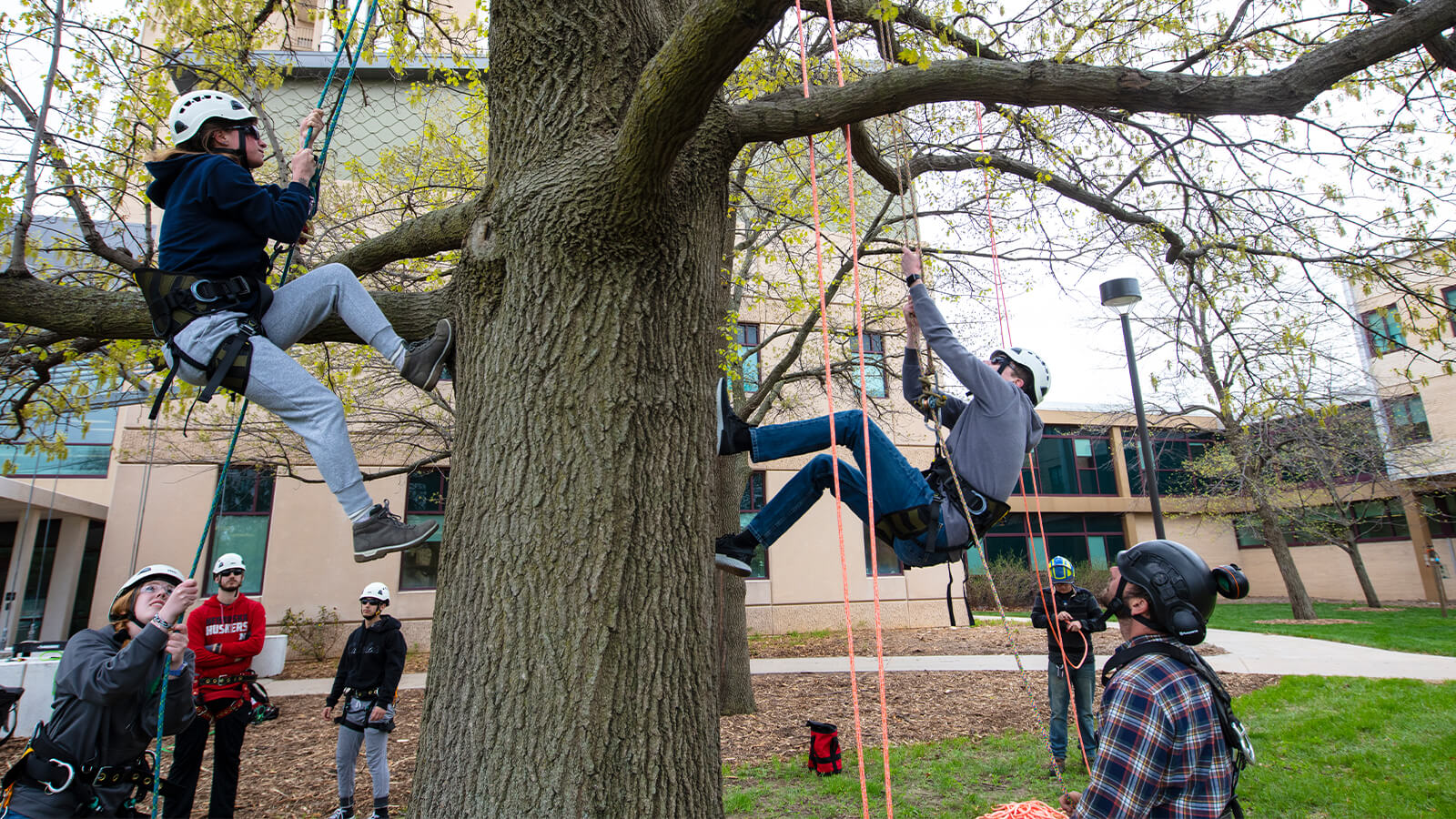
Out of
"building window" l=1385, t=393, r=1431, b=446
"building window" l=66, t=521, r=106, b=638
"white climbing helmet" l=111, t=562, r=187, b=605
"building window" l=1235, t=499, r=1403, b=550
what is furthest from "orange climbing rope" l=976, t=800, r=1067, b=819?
"building window" l=1235, t=499, r=1403, b=550

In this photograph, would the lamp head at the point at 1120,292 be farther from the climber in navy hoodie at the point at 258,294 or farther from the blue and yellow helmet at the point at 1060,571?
the climber in navy hoodie at the point at 258,294

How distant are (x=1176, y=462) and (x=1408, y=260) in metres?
30.5

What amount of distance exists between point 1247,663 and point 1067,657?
7100 millimetres

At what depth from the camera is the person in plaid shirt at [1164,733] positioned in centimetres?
254

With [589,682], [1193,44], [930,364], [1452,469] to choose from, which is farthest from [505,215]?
[1452,469]

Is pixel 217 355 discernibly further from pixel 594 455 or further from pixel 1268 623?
pixel 1268 623

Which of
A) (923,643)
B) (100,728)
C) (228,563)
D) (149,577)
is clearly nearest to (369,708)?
(228,563)

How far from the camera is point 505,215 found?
328 centimetres

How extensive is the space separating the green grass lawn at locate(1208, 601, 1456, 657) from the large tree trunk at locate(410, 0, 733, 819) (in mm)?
16312

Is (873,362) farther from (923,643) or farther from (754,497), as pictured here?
(754,497)

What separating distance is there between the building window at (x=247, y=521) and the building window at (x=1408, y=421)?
26.7m

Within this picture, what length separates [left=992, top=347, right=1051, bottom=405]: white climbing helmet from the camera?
4.43m

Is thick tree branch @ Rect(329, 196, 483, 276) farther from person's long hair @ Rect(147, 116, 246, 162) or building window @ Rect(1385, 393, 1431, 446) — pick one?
building window @ Rect(1385, 393, 1431, 446)

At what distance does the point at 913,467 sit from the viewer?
166 inches
